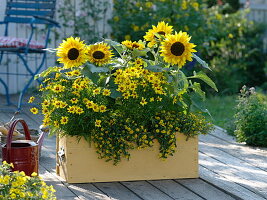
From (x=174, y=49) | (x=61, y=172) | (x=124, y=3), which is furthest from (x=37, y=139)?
(x=124, y=3)

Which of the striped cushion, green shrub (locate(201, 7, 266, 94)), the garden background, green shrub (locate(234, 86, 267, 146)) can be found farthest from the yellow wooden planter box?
green shrub (locate(201, 7, 266, 94))

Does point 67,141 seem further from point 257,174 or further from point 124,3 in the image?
point 124,3

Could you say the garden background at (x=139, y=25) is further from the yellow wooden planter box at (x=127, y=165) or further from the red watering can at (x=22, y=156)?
the red watering can at (x=22, y=156)

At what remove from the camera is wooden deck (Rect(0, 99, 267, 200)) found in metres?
3.50

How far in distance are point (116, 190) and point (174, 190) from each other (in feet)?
1.03

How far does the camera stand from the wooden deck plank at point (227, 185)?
11.5 ft

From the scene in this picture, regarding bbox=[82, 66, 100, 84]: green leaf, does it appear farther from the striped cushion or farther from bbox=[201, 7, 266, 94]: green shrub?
bbox=[201, 7, 266, 94]: green shrub

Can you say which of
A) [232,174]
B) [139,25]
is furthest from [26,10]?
[232,174]

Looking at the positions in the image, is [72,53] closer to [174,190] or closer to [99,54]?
[99,54]

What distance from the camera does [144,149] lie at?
373cm

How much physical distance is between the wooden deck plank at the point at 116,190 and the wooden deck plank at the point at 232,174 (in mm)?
655

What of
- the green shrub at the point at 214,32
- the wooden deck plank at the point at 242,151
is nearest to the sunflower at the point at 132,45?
the wooden deck plank at the point at 242,151

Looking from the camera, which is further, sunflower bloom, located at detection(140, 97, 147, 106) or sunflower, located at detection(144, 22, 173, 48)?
sunflower, located at detection(144, 22, 173, 48)

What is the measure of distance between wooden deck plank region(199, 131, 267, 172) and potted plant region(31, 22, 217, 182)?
0.70 meters
